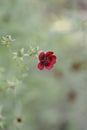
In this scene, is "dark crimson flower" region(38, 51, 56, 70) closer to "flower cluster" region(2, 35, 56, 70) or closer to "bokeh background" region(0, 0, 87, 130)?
"flower cluster" region(2, 35, 56, 70)

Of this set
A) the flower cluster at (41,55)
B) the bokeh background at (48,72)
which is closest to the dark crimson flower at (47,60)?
the flower cluster at (41,55)

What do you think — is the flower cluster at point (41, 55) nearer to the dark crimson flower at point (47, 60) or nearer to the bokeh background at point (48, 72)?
the dark crimson flower at point (47, 60)

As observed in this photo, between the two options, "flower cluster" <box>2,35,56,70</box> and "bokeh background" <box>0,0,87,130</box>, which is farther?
"bokeh background" <box>0,0,87,130</box>

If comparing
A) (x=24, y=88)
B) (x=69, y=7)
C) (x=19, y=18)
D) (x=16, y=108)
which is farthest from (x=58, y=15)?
(x=16, y=108)

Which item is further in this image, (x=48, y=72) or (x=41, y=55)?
(x=48, y=72)

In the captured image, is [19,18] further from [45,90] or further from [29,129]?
[29,129]

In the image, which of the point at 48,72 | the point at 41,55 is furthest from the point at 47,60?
the point at 48,72

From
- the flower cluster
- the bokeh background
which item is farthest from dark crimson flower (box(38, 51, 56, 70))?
the bokeh background

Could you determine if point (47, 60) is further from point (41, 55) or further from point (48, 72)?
point (48, 72)
